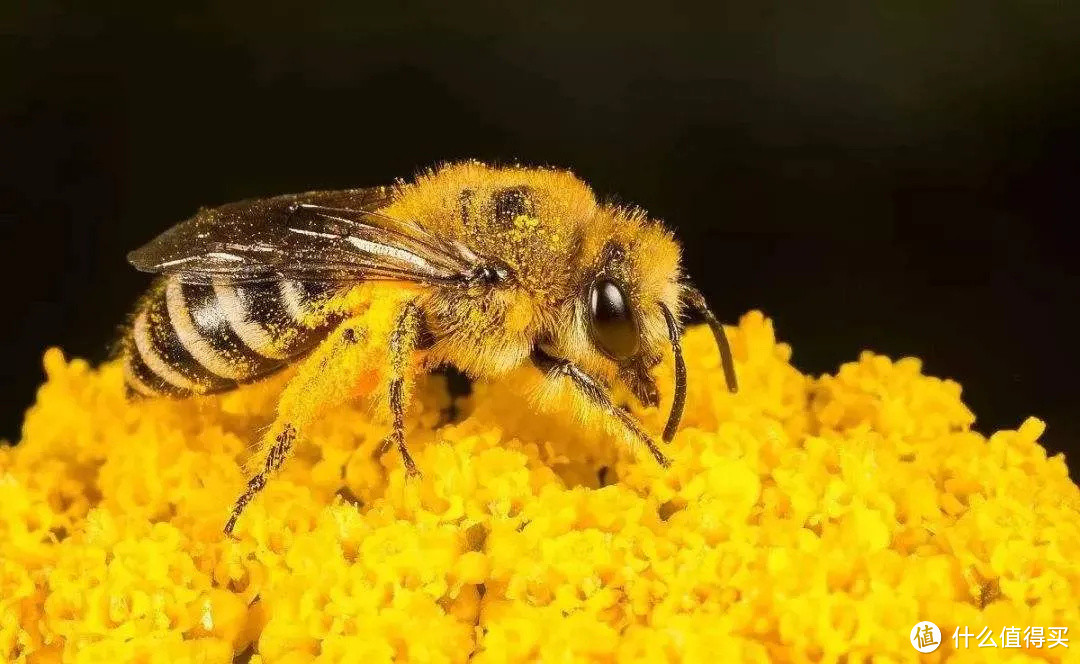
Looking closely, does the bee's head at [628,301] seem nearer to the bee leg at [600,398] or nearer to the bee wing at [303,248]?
the bee leg at [600,398]

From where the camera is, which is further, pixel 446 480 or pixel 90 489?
pixel 90 489

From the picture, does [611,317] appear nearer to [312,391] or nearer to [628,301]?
[628,301]

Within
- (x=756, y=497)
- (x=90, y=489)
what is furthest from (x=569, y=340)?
(x=90, y=489)

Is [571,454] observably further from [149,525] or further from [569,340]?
[149,525]

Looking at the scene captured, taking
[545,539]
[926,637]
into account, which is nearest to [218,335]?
[545,539]

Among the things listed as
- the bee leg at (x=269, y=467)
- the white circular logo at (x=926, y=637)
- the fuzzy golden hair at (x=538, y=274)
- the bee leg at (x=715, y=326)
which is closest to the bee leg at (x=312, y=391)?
the bee leg at (x=269, y=467)

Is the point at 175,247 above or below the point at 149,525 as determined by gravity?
above
